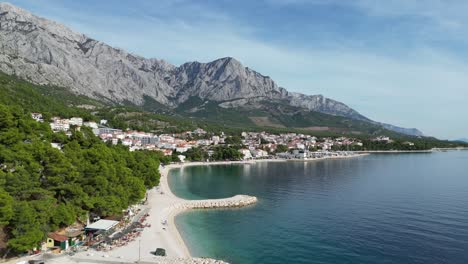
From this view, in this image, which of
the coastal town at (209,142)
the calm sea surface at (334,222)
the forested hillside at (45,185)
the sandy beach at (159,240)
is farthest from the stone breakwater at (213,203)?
the coastal town at (209,142)

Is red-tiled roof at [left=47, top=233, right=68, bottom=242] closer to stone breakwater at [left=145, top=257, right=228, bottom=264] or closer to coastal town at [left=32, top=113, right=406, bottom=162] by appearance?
stone breakwater at [left=145, top=257, right=228, bottom=264]

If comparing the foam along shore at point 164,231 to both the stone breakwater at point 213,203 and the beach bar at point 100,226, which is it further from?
the beach bar at point 100,226

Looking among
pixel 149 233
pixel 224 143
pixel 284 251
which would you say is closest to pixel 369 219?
pixel 284 251

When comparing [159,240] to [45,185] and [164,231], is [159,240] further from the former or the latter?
[45,185]

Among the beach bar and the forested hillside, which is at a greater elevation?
the forested hillside

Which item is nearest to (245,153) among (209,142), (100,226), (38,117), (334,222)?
(209,142)

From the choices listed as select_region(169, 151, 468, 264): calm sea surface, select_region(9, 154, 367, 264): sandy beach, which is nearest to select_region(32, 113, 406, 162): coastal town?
select_region(169, 151, 468, 264): calm sea surface

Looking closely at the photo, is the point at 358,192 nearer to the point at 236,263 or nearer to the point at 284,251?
the point at 284,251
